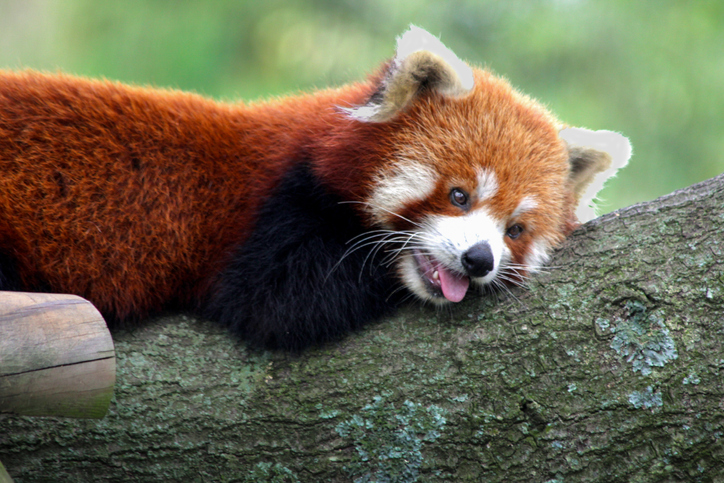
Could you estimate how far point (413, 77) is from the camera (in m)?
2.48

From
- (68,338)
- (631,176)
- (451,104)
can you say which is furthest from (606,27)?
(68,338)

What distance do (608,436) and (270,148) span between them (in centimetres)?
167

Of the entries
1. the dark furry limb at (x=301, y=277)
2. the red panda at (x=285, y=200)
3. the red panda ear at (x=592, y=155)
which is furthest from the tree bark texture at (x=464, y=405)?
the red panda ear at (x=592, y=155)

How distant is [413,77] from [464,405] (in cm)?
125

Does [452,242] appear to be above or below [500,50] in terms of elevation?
below

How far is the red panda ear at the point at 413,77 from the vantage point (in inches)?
96.4

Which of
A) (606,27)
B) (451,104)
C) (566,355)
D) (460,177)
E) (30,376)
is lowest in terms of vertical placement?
(30,376)

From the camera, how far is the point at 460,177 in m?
2.40

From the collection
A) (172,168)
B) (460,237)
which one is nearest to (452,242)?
(460,237)

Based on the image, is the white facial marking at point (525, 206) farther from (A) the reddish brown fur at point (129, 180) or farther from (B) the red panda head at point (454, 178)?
(A) the reddish brown fur at point (129, 180)

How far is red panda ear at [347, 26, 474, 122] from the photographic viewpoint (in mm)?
2449

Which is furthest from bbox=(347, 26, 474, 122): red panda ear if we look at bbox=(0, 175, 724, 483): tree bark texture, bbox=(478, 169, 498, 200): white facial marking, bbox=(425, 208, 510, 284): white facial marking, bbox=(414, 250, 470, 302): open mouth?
bbox=(0, 175, 724, 483): tree bark texture

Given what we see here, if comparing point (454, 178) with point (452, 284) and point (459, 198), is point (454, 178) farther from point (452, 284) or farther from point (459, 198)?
point (452, 284)

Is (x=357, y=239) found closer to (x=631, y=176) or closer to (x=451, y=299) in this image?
(x=451, y=299)
